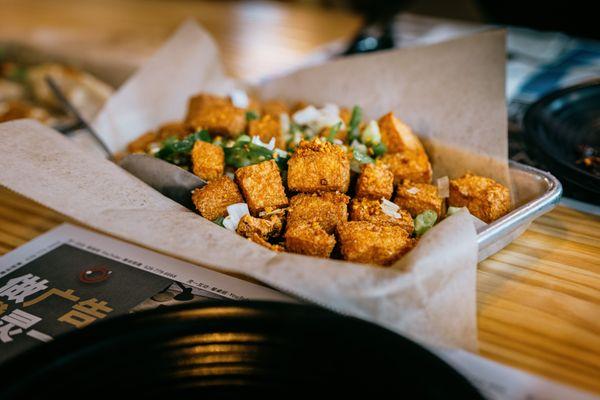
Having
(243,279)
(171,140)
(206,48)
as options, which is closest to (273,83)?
(206,48)

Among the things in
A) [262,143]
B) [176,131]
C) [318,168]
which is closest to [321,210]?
[318,168]

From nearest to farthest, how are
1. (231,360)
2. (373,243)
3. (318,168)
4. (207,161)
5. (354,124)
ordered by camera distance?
(231,360) < (373,243) < (318,168) < (207,161) < (354,124)

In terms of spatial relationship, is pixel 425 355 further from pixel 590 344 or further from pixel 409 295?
pixel 590 344

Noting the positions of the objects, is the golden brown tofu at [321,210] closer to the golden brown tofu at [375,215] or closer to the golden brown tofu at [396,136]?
the golden brown tofu at [375,215]

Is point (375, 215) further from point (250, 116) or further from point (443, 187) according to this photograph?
point (250, 116)

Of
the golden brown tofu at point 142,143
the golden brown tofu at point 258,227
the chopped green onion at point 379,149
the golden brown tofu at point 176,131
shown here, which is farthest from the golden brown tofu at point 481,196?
the golden brown tofu at point 142,143
